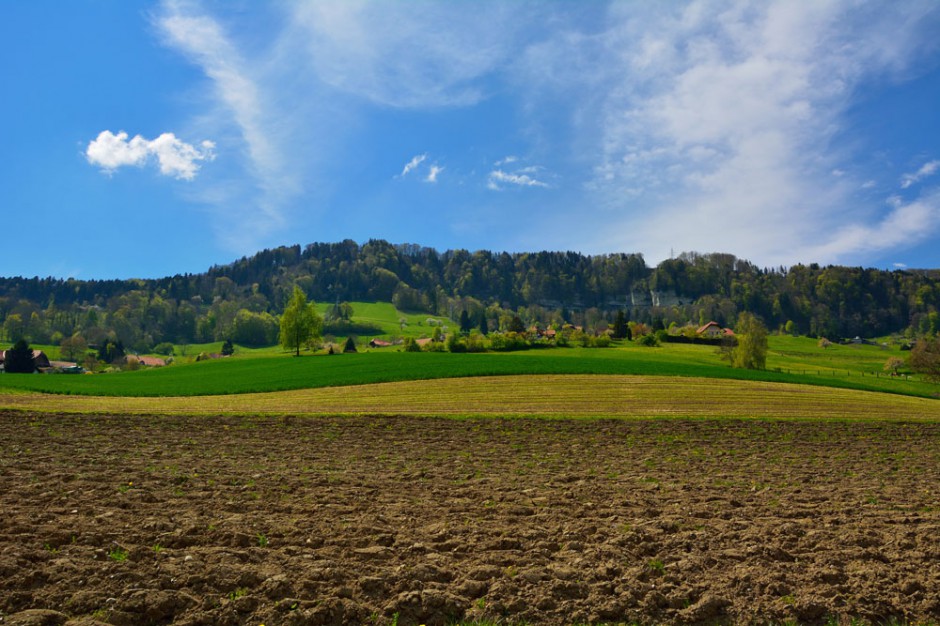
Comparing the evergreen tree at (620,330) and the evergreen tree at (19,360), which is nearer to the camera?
the evergreen tree at (19,360)

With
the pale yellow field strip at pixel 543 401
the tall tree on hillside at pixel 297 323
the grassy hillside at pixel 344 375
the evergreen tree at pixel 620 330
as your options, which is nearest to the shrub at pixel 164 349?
the tall tree on hillside at pixel 297 323

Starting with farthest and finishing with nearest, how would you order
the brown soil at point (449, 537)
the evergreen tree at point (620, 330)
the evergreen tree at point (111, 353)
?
the evergreen tree at point (111, 353)
the evergreen tree at point (620, 330)
the brown soil at point (449, 537)

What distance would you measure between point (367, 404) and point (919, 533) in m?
27.9

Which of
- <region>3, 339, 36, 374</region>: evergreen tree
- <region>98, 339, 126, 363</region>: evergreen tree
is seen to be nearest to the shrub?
<region>98, 339, 126, 363</region>: evergreen tree

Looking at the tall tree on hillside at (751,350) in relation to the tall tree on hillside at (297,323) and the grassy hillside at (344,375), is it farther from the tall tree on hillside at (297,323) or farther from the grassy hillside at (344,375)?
the tall tree on hillside at (297,323)

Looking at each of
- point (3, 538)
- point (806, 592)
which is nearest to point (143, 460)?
point (3, 538)

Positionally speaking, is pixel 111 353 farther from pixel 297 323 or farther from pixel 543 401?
pixel 543 401

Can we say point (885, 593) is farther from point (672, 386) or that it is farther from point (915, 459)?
point (672, 386)

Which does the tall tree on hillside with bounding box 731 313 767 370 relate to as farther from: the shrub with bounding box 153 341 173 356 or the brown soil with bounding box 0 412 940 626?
the shrub with bounding box 153 341 173 356

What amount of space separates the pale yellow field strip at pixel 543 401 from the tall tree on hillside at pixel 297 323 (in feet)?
141

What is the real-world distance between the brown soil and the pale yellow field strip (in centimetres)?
1327

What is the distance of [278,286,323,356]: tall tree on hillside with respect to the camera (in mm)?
83000

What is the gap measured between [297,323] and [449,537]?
78933mm

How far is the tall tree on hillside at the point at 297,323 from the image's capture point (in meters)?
83.0
